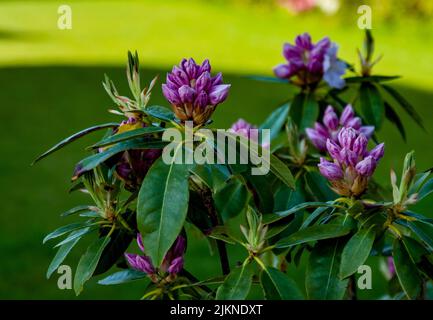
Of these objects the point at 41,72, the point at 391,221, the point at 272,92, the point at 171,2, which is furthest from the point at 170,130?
the point at 171,2

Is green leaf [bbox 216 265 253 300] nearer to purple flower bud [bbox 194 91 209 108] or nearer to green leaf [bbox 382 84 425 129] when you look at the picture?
purple flower bud [bbox 194 91 209 108]

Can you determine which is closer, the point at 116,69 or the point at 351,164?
the point at 351,164

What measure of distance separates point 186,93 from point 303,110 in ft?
2.44

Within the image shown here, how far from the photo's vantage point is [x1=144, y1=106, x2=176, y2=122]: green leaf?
117 cm

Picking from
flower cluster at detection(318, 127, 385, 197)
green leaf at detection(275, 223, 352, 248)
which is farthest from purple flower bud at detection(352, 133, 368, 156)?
green leaf at detection(275, 223, 352, 248)

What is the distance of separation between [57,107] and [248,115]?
1.43 m

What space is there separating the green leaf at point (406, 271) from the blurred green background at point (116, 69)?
2483 mm

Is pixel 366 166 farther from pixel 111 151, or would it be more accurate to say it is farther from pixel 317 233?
pixel 111 151

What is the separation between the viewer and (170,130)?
1136 millimetres

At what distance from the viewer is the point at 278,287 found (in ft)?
3.56

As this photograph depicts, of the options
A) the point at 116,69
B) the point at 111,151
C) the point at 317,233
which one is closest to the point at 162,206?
the point at 111,151

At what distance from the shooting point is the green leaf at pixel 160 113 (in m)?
1.17
